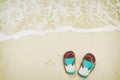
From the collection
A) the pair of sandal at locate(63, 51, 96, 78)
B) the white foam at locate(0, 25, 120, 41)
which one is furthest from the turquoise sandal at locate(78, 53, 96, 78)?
the white foam at locate(0, 25, 120, 41)

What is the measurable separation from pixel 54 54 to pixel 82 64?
0.92 ft

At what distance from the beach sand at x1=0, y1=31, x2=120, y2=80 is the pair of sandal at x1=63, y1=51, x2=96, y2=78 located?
44 mm

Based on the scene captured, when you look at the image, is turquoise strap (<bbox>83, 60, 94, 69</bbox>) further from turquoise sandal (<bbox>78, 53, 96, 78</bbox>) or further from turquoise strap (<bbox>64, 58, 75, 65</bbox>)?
turquoise strap (<bbox>64, 58, 75, 65</bbox>)

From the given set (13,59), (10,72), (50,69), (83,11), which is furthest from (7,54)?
(83,11)

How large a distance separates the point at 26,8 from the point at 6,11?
0.23 meters

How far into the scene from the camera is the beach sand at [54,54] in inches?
61.5

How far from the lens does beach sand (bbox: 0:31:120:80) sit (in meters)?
1.56

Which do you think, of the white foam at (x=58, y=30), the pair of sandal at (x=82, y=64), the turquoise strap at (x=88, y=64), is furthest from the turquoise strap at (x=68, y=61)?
the white foam at (x=58, y=30)

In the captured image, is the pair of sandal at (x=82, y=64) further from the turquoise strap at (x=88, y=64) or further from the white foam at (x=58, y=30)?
the white foam at (x=58, y=30)

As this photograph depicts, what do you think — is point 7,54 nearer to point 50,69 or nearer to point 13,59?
point 13,59

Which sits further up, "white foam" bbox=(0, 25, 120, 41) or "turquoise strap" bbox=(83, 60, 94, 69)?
"white foam" bbox=(0, 25, 120, 41)

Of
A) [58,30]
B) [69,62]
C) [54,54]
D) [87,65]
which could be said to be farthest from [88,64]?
[58,30]

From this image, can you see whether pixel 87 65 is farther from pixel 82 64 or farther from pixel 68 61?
pixel 68 61

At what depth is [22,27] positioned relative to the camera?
1882mm
